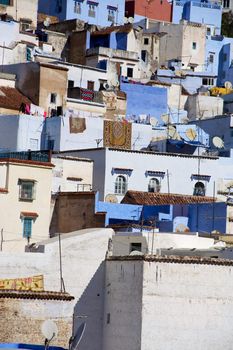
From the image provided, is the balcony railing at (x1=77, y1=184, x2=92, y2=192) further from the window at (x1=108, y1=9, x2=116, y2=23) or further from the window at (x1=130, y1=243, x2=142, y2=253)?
the window at (x1=108, y1=9, x2=116, y2=23)

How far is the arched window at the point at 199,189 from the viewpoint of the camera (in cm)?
4945

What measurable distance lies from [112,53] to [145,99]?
4.75 meters

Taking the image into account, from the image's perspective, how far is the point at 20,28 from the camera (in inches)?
2522

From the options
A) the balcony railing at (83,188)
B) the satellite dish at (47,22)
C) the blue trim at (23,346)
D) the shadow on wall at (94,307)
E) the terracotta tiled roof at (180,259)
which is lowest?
the blue trim at (23,346)

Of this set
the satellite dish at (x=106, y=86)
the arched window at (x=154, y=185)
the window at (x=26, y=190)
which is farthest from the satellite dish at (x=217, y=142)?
the window at (x=26, y=190)

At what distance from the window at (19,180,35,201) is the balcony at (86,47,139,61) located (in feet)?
74.1

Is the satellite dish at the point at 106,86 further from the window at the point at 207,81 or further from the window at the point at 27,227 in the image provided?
the window at the point at 27,227

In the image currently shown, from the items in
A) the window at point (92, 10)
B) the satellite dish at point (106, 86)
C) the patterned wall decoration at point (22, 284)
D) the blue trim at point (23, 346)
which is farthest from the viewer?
the window at point (92, 10)

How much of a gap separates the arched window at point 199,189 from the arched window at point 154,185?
56.6 inches

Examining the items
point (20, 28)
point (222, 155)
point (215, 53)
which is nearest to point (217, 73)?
point (215, 53)

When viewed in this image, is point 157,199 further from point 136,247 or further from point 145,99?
point 145,99

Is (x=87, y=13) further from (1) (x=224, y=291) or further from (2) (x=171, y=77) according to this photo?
(1) (x=224, y=291)

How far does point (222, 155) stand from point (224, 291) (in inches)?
733

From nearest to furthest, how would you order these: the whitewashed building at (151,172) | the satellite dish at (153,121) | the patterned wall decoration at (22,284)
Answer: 1. the patterned wall decoration at (22,284)
2. the whitewashed building at (151,172)
3. the satellite dish at (153,121)
